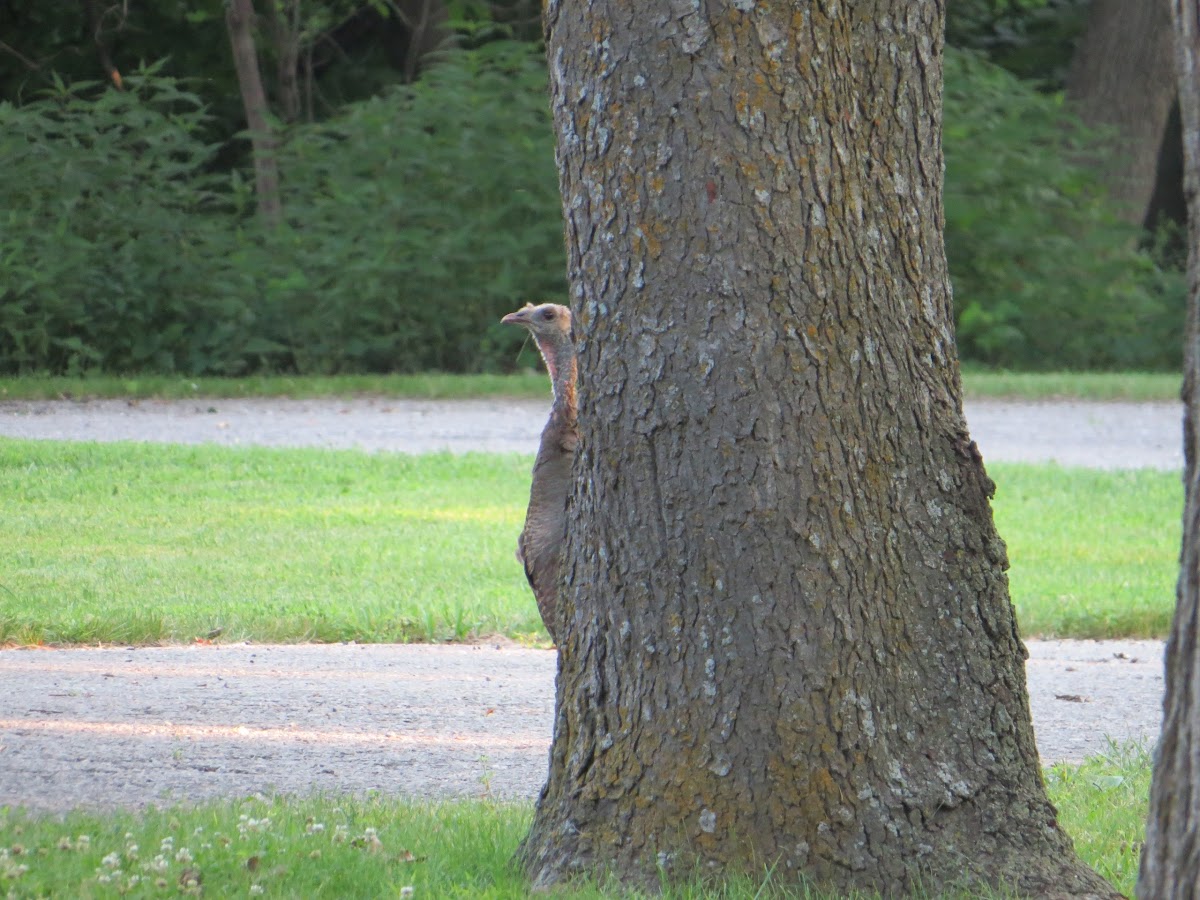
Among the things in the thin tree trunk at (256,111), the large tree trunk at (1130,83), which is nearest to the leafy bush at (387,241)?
the thin tree trunk at (256,111)

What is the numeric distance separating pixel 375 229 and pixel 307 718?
11403mm

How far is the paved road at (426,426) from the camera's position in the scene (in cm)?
1148

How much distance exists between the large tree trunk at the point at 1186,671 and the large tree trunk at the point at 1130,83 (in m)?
18.4

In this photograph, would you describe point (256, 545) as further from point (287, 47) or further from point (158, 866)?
point (287, 47)

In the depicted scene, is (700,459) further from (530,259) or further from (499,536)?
(530,259)

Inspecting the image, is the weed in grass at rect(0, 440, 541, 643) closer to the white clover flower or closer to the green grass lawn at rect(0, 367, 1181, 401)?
the white clover flower

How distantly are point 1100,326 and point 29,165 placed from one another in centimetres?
1135

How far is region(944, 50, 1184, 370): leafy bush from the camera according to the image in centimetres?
1730

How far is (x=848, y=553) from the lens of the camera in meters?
3.28

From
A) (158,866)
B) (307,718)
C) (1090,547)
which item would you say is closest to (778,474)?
(158,866)

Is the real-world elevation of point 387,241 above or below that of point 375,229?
below

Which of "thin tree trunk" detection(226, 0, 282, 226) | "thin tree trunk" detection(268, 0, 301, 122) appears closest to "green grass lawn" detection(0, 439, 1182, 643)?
"thin tree trunk" detection(226, 0, 282, 226)

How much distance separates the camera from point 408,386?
47.5 ft

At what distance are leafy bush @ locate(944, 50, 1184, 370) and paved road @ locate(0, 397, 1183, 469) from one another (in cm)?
320
